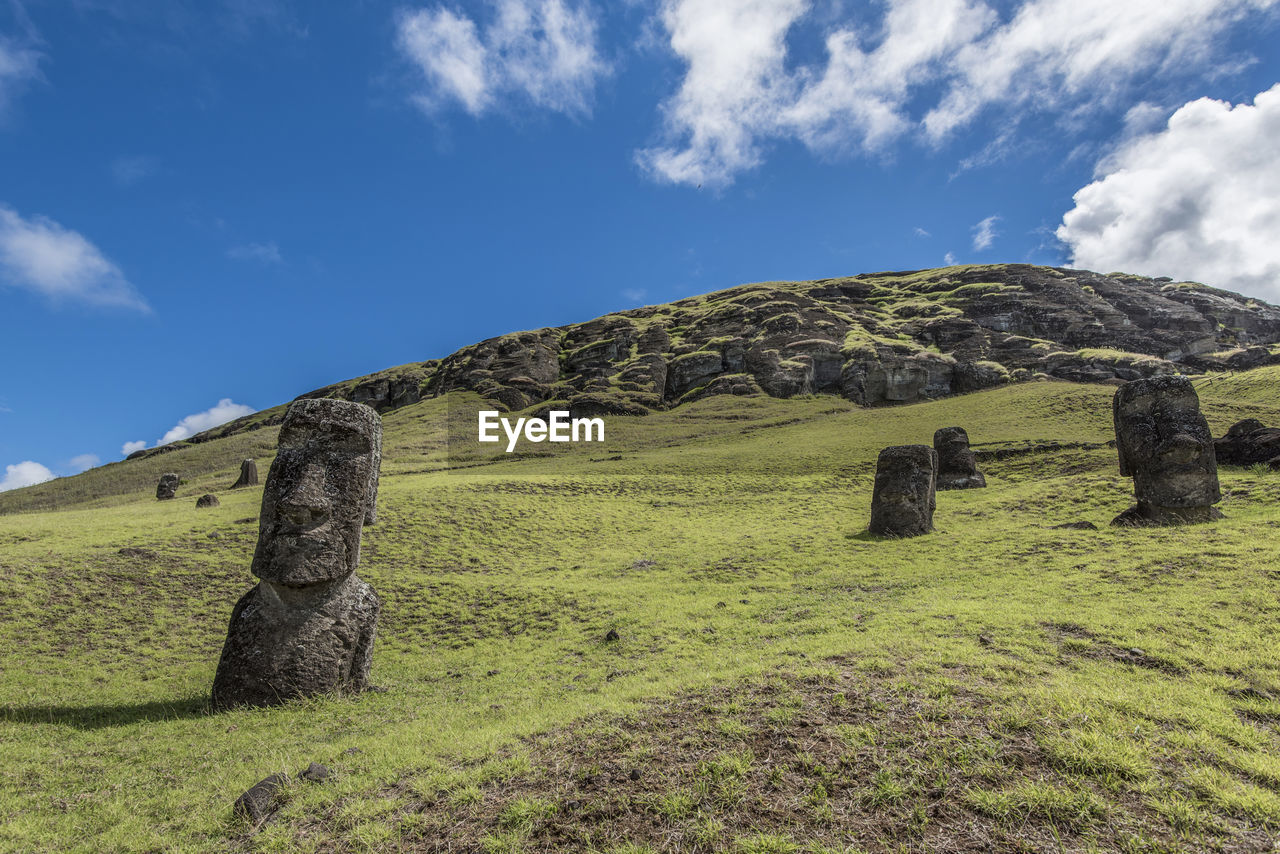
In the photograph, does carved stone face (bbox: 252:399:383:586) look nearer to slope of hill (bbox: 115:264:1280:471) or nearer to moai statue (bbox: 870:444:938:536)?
moai statue (bbox: 870:444:938:536)

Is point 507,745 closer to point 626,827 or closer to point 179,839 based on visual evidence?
point 626,827

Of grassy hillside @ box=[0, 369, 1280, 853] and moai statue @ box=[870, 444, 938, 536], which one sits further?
moai statue @ box=[870, 444, 938, 536]

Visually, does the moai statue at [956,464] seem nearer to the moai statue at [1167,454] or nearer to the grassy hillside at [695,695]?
the grassy hillside at [695,695]

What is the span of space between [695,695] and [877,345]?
11204 centimetres

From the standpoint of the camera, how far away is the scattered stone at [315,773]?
642 cm

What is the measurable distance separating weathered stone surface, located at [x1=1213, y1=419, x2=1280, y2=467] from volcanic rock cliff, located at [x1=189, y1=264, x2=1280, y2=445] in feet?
217

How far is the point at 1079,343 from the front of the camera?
4149 inches

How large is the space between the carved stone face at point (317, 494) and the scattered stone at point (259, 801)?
4263mm

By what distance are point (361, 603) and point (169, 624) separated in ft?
26.8

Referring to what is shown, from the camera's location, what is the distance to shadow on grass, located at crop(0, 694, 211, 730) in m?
9.18

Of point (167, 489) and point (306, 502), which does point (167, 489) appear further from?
point (306, 502)

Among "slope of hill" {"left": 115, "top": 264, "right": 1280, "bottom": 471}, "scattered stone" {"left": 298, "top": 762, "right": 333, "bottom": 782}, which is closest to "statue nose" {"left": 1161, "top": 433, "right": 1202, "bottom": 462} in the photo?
"scattered stone" {"left": 298, "top": 762, "right": 333, "bottom": 782}

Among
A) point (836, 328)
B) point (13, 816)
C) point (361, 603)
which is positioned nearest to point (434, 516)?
point (361, 603)

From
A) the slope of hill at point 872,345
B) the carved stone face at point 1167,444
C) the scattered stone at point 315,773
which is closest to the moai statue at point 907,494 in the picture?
the carved stone face at point 1167,444
